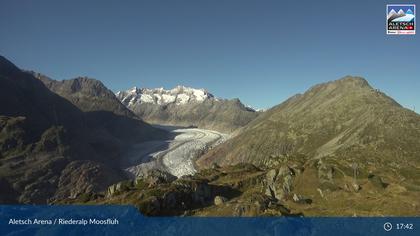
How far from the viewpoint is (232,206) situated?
3942 inches

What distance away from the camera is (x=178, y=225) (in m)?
84.0

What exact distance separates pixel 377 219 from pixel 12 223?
244 ft

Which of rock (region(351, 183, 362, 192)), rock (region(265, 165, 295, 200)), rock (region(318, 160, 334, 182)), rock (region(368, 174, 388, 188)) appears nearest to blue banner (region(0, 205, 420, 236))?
rock (region(351, 183, 362, 192))

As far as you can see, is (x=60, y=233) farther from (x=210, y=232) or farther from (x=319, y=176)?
(x=319, y=176)

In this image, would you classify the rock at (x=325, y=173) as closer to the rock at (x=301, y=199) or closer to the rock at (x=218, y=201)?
the rock at (x=301, y=199)

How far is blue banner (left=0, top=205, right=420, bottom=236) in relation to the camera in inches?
2943

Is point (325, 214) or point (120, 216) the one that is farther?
point (325, 214)

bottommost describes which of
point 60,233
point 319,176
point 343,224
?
point 60,233

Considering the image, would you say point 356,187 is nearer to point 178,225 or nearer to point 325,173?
point 325,173

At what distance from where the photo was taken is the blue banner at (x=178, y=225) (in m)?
74.8

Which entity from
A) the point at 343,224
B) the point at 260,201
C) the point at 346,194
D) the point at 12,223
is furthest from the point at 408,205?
the point at 12,223

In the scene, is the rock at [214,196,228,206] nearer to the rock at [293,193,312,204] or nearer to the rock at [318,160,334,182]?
the rock at [293,193,312,204]

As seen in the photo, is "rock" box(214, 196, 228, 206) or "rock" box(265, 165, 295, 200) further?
"rock" box(265, 165, 295, 200)

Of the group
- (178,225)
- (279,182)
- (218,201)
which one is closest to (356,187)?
(279,182)
